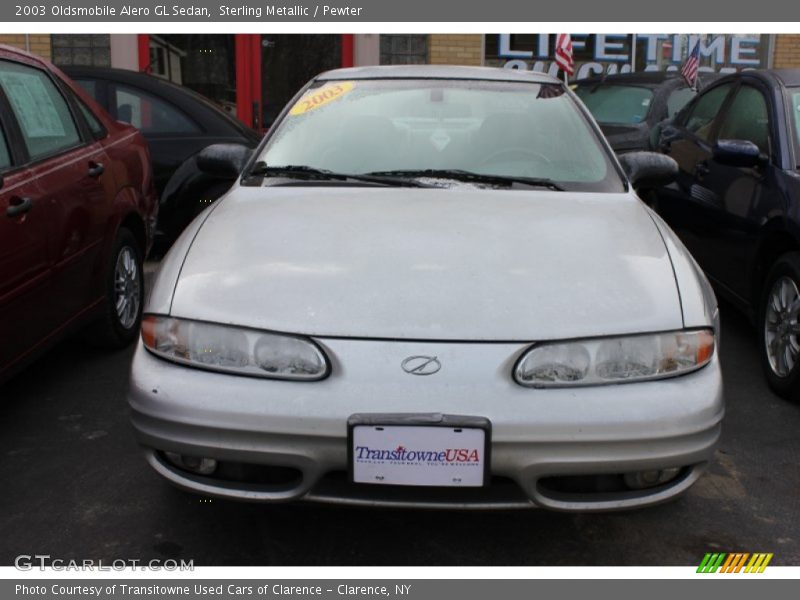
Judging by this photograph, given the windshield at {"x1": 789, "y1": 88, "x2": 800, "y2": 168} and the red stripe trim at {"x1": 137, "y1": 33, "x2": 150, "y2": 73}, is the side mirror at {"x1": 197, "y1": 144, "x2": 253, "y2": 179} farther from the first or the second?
the red stripe trim at {"x1": 137, "y1": 33, "x2": 150, "y2": 73}

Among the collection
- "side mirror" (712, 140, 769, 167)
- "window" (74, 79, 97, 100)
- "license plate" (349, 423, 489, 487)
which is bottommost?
"license plate" (349, 423, 489, 487)

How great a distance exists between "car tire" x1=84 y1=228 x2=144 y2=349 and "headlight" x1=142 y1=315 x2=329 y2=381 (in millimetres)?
2013

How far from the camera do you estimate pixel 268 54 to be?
1091 centimetres

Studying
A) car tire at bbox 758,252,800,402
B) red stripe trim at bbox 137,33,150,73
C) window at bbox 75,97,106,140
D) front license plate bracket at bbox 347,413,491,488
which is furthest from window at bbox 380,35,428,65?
front license plate bracket at bbox 347,413,491,488

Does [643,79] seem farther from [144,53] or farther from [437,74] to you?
[437,74]

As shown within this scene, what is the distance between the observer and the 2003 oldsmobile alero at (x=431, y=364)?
2.45 m

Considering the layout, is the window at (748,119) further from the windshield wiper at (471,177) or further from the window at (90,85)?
the window at (90,85)

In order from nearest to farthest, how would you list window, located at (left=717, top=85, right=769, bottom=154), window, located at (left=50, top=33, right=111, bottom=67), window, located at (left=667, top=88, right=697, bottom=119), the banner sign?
window, located at (left=717, top=85, right=769, bottom=154), window, located at (left=667, top=88, right=697, bottom=119), window, located at (left=50, top=33, right=111, bottom=67), the banner sign

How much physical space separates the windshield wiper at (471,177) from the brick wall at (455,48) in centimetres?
811

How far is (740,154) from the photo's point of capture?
15.4ft

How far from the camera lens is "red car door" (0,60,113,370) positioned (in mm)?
3559

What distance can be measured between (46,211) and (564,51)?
8675 millimetres

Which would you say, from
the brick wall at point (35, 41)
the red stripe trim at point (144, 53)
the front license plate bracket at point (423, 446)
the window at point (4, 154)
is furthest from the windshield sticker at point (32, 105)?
the brick wall at point (35, 41)

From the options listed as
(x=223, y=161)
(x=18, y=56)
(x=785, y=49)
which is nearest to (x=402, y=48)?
(x=785, y=49)
